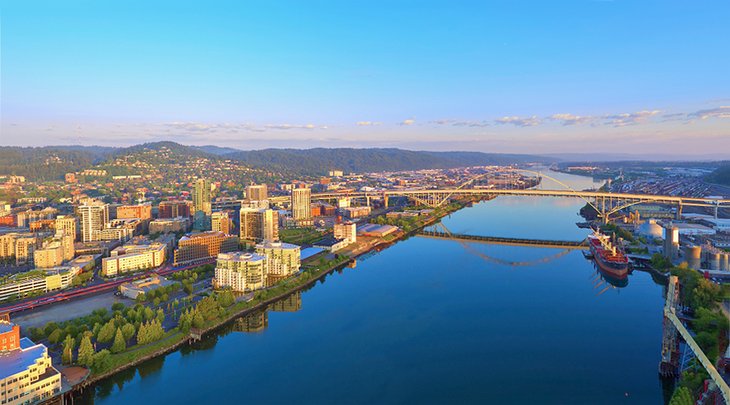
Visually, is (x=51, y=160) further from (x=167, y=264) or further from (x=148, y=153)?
(x=167, y=264)

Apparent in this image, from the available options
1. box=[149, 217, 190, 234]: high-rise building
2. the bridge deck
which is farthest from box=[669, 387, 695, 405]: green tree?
box=[149, 217, 190, 234]: high-rise building

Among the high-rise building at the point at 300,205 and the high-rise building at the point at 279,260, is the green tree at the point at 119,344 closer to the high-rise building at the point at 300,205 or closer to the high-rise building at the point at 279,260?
the high-rise building at the point at 279,260

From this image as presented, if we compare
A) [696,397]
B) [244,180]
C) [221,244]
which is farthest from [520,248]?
[244,180]

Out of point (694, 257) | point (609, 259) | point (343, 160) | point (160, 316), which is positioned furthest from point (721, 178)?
point (343, 160)

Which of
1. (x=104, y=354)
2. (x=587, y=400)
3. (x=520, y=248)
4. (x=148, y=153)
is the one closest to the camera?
(x=587, y=400)

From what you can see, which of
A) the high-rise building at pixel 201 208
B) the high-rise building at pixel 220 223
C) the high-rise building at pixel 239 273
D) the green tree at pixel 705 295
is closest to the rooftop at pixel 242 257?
the high-rise building at pixel 239 273

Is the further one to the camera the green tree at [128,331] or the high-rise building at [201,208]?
the high-rise building at [201,208]
